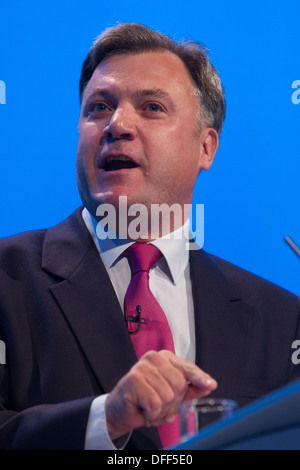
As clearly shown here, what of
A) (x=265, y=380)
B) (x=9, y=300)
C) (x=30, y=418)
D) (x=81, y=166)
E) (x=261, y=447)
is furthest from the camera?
(x=81, y=166)

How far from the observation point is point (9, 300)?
1601mm

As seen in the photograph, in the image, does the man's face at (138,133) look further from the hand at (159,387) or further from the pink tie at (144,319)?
the hand at (159,387)

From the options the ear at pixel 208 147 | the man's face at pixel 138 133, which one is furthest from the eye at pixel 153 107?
the ear at pixel 208 147

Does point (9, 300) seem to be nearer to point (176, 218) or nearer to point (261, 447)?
point (176, 218)

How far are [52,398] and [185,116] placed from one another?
0.90 metres

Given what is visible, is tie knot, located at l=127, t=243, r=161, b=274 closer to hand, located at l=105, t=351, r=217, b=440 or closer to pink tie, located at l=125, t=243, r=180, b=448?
pink tie, located at l=125, t=243, r=180, b=448

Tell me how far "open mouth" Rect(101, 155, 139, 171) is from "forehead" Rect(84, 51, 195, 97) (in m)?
0.21

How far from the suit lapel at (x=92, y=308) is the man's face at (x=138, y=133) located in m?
0.15

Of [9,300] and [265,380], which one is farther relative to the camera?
[265,380]

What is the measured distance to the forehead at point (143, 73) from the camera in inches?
72.6

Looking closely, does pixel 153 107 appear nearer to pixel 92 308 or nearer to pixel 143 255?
pixel 143 255

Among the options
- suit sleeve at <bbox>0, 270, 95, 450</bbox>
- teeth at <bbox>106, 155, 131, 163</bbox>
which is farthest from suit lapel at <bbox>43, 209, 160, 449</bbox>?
teeth at <bbox>106, 155, 131, 163</bbox>

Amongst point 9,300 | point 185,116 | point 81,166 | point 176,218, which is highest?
point 185,116
